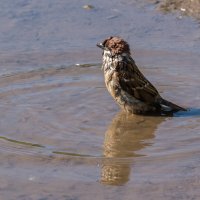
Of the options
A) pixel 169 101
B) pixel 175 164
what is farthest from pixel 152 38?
pixel 175 164

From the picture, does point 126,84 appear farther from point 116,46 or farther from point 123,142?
point 123,142

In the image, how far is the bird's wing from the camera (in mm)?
8859

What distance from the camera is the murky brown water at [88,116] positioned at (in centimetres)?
684

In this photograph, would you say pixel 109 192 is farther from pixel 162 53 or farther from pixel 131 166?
pixel 162 53

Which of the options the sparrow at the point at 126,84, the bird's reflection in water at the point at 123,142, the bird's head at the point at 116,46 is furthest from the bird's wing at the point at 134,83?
the bird's reflection in water at the point at 123,142

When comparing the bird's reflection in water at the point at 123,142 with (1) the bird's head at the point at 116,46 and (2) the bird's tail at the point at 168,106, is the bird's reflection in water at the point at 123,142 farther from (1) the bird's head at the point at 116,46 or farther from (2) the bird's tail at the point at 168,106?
(1) the bird's head at the point at 116,46

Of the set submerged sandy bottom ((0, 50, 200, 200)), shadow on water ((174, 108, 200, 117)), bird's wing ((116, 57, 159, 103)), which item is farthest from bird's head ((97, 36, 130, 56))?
shadow on water ((174, 108, 200, 117))

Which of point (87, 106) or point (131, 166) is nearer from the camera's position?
point (131, 166)

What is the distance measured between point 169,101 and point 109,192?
2635 millimetres

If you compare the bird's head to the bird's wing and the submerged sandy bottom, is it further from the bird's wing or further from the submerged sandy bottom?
the submerged sandy bottom

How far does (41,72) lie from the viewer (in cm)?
977

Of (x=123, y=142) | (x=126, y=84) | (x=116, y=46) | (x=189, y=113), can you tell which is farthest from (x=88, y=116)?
(x=189, y=113)

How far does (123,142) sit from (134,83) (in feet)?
3.26

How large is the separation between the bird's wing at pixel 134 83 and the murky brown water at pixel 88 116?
0.24 m
